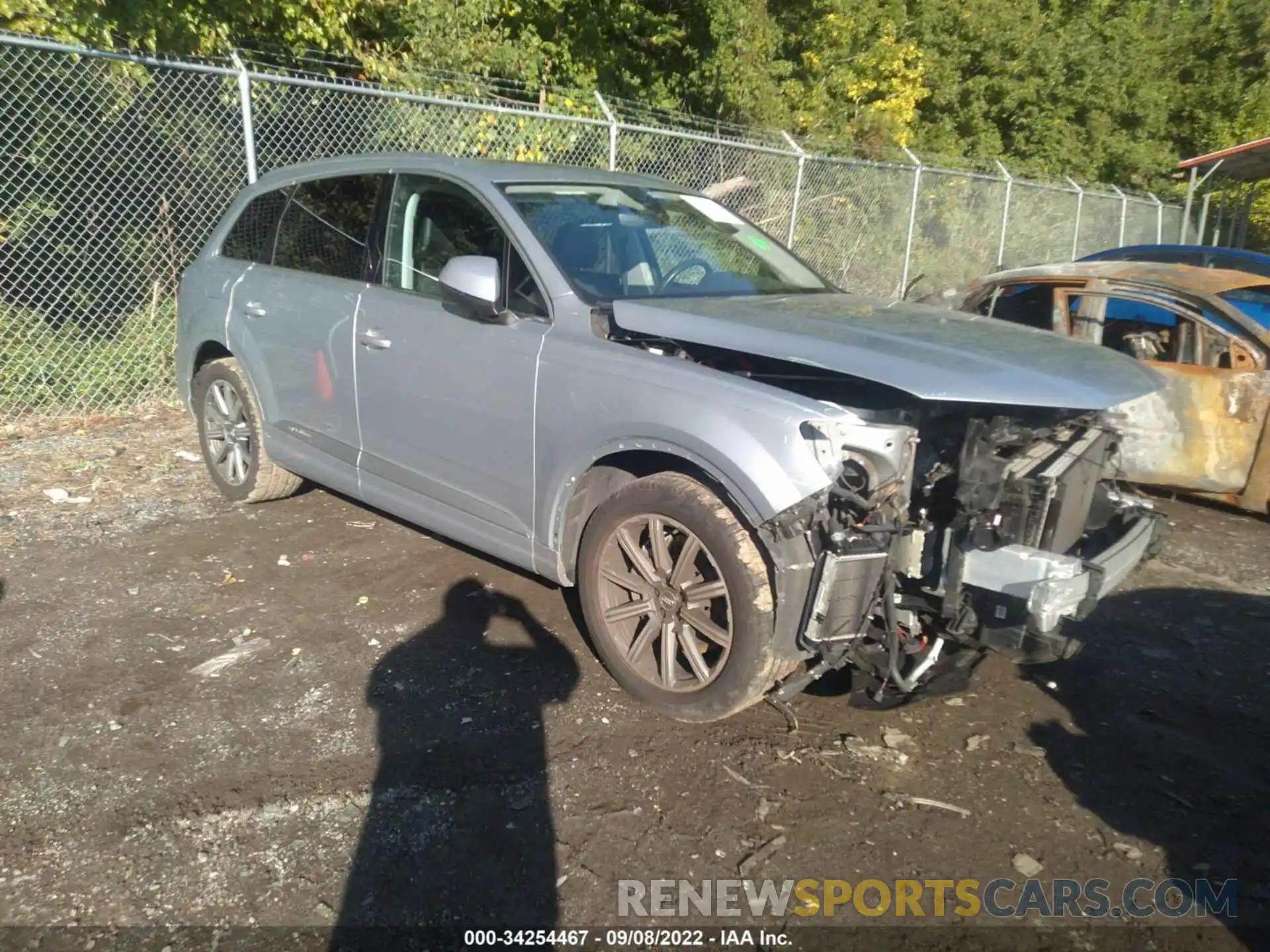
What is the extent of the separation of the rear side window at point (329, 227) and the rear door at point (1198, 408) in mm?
4254

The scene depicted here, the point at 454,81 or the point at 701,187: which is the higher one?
the point at 454,81

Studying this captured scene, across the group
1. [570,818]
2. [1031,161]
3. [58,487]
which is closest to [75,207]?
[58,487]

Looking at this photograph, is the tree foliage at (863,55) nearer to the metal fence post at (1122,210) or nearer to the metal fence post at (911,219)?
the metal fence post at (911,219)

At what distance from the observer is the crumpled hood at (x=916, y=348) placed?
289 cm

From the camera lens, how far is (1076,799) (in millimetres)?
3102

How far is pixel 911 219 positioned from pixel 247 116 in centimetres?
882

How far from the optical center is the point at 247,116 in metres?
6.95

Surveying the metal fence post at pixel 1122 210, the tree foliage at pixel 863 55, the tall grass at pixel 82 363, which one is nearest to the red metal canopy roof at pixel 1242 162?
the metal fence post at pixel 1122 210

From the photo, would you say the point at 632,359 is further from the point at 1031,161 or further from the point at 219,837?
the point at 1031,161

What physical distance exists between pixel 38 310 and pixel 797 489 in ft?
21.0

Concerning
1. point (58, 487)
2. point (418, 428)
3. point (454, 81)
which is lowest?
point (58, 487)

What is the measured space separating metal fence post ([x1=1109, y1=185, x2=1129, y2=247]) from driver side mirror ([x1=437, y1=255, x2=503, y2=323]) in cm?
1667

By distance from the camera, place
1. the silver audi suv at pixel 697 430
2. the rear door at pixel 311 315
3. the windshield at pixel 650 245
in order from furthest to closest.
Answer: the rear door at pixel 311 315, the windshield at pixel 650 245, the silver audi suv at pixel 697 430

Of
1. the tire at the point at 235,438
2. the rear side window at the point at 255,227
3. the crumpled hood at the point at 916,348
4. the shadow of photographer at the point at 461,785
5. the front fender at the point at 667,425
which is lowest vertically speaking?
the shadow of photographer at the point at 461,785
